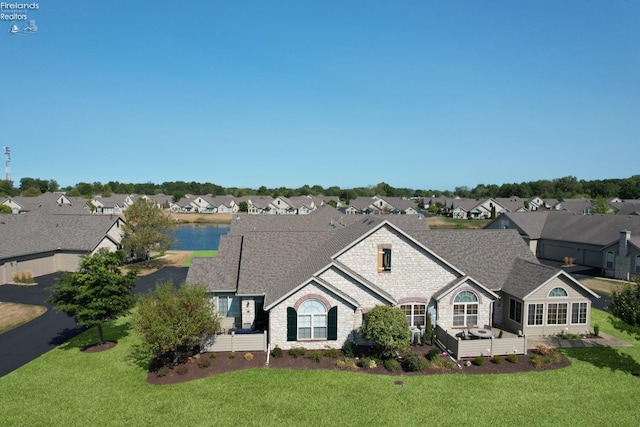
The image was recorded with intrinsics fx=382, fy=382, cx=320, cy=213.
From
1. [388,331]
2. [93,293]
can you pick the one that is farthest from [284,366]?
[93,293]

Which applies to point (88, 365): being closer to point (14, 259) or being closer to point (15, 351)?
point (15, 351)

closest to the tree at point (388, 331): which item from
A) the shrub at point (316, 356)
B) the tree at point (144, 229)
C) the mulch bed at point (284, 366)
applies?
the mulch bed at point (284, 366)

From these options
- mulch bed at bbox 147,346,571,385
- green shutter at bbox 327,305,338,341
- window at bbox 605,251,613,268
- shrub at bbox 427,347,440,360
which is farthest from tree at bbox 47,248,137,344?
window at bbox 605,251,613,268

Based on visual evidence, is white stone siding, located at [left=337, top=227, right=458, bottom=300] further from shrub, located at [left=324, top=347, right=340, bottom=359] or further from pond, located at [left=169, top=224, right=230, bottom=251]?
pond, located at [left=169, top=224, right=230, bottom=251]

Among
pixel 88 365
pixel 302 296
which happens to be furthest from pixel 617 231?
pixel 88 365

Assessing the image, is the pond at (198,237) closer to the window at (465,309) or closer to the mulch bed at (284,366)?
the mulch bed at (284,366)

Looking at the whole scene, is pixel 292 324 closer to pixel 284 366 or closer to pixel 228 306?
pixel 284 366
